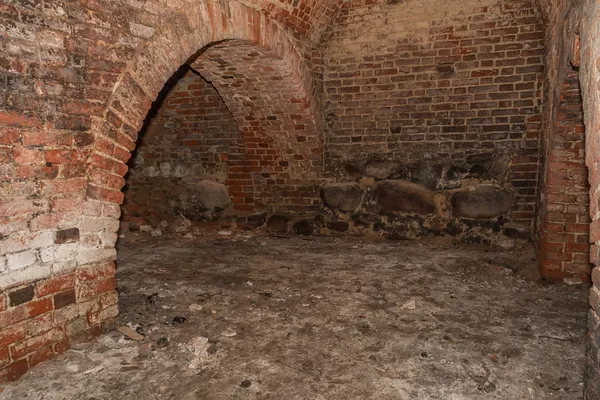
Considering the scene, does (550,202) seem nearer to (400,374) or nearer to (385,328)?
(385,328)

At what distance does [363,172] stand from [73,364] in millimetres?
3731

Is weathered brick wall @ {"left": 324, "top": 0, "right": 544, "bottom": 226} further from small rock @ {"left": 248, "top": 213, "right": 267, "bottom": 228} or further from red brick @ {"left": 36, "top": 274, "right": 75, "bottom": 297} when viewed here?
red brick @ {"left": 36, "top": 274, "right": 75, "bottom": 297}

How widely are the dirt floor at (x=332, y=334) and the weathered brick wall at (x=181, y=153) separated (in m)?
1.76

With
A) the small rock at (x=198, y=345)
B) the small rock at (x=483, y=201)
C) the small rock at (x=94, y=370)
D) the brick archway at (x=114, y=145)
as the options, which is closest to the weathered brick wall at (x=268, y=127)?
the brick archway at (x=114, y=145)

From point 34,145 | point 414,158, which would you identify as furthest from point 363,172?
point 34,145

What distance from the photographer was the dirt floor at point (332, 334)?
6.77 ft

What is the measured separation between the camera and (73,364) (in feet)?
7.33

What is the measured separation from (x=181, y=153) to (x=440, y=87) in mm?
3503

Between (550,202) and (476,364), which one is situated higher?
(550,202)

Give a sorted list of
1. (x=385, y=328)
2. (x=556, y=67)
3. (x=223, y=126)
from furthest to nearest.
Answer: (x=223, y=126)
(x=556, y=67)
(x=385, y=328)

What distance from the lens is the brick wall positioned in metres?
3.39

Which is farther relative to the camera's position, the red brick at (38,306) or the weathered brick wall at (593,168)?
the red brick at (38,306)

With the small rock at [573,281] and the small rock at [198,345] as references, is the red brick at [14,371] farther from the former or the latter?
the small rock at [573,281]

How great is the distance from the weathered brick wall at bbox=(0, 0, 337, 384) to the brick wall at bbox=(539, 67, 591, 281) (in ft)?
9.99
